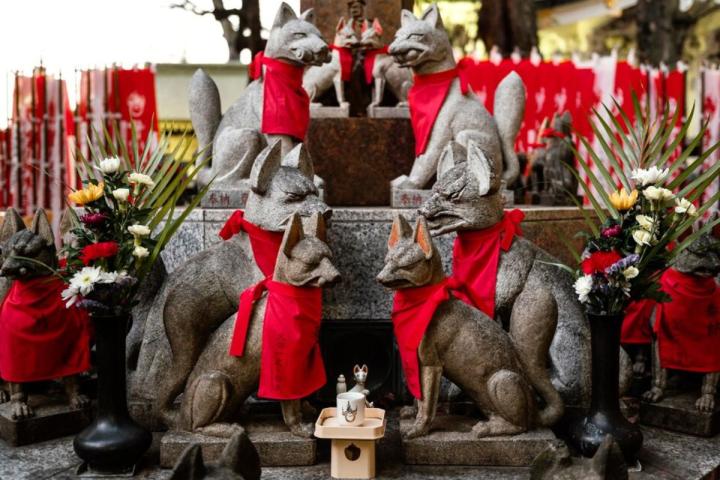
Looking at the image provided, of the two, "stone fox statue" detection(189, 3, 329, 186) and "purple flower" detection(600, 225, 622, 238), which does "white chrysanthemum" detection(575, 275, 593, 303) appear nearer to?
"purple flower" detection(600, 225, 622, 238)

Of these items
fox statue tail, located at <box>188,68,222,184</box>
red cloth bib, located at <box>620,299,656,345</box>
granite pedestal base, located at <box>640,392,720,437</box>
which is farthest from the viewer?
fox statue tail, located at <box>188,68,222,184</box>

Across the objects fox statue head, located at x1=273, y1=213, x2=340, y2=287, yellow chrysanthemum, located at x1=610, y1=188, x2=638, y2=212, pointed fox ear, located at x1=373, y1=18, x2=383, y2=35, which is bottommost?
fox statue head, located at x1=273, y1=213, x2=340, y2=287

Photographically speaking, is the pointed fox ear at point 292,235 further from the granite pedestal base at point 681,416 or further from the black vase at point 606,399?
the granite pedestal base at point 681,416

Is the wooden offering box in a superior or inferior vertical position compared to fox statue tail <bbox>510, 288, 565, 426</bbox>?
inferior

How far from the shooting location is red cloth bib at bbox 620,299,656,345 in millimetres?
4484

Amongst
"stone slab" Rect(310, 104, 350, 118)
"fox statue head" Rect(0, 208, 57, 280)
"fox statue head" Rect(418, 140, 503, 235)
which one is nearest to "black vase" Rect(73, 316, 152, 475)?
"fox statue head" Rect(0, 208, 57, 280)

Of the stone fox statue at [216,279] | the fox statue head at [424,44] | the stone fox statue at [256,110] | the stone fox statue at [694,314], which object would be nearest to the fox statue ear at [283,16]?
the stone fox statue at [256,110]

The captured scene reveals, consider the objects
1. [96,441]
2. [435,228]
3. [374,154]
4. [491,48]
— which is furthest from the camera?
[491,48]

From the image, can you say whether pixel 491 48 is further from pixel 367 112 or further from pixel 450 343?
pixel 450 343

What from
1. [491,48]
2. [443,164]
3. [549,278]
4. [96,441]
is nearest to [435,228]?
[443,164]

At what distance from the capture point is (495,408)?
11.4ft

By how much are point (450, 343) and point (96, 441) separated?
1636 mm

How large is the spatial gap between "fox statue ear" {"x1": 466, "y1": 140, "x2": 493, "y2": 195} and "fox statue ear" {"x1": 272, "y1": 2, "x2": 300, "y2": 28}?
1.66 metres

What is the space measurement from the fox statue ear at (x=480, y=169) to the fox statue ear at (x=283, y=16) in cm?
166
